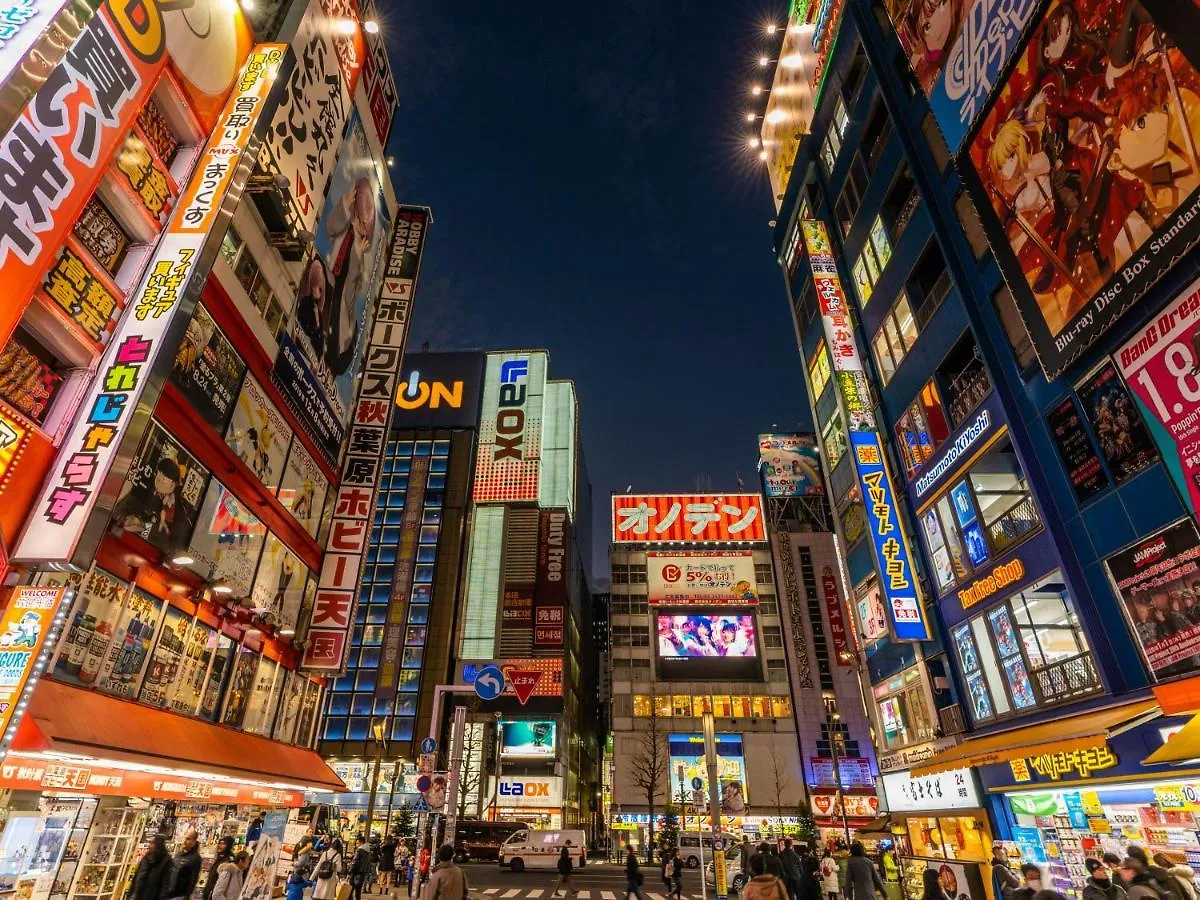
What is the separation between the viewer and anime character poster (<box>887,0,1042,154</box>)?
1483 cm

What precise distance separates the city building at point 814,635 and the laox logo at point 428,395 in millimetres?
39703

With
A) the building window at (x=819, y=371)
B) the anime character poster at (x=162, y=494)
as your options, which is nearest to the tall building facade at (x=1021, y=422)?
the building window at (x=819, y=371)

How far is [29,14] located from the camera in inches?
339

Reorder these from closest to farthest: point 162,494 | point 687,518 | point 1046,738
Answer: point 162,494 < point 1046,738 < point 687,518

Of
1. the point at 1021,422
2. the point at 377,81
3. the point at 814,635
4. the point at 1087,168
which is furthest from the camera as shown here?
the point at 814,635

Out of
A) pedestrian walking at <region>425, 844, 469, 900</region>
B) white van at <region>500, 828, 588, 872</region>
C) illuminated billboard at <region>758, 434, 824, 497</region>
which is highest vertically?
illuminated billboard at <region>758, 434, 824, 497</region>

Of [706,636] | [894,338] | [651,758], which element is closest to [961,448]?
[894,338]

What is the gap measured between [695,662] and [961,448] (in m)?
50.8

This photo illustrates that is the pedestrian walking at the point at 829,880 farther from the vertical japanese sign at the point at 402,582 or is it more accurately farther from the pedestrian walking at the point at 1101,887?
the vertical japanese sign at the point at 402,582

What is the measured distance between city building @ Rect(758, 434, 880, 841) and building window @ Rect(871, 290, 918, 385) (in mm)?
37623

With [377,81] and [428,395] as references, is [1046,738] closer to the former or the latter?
[377,81]

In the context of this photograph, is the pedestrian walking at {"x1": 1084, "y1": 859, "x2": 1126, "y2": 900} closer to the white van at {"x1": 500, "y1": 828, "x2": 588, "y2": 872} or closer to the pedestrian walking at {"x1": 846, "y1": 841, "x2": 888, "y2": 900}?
the pedestrian walking at {"x1": 846, "y1": 841, "x2": 888, "y2": 900}


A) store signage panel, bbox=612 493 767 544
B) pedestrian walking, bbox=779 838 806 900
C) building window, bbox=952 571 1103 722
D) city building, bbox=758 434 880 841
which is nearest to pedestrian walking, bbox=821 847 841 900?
pedestrian walking, bbox=779 838 806 900

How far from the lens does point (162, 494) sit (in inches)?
513
